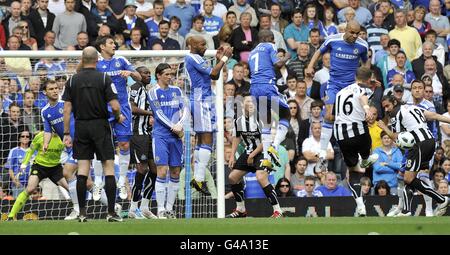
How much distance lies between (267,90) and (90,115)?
12.8 feet

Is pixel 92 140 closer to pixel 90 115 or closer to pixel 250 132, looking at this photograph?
pixel 90 115

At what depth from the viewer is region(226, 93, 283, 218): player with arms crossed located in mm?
20281

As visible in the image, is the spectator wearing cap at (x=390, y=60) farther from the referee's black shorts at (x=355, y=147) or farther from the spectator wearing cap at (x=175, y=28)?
the referee's black shorts at (x=355, y=147)

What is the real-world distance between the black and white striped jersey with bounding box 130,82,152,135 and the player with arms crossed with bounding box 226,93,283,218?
1.60m

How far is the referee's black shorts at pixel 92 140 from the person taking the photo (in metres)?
18.0

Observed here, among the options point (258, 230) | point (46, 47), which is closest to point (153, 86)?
point (258, 230)

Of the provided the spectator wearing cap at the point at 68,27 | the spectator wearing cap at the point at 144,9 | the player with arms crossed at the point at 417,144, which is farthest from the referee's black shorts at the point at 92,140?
the spectator wearing cap at the point at 144,9

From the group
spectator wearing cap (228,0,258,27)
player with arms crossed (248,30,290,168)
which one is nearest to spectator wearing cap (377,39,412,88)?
spectator wearing cap (228,0,258,27)

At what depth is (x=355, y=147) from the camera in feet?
65.9

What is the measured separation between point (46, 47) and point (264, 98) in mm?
7804

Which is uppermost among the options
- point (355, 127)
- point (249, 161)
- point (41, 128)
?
point (355, 127)

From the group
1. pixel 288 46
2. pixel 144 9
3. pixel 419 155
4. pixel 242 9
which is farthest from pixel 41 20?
pixel 419 155
